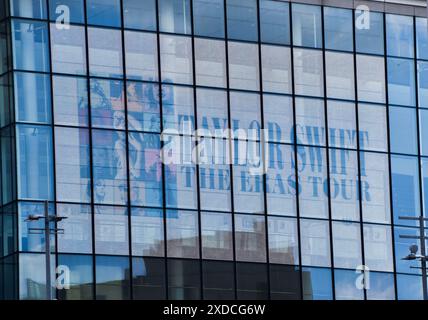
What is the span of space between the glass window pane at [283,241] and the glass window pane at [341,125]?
12.2ft

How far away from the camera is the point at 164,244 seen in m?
41.0

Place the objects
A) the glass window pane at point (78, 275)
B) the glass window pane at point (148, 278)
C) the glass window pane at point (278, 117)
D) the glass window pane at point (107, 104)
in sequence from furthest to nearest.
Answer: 1. the glass window pane at point (278, 117)
2. the glass window pane at point (107, 104)
3. the glass window pane at point (148, 278)
4. the glass window pane at point (78, 275)

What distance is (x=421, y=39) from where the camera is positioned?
46.3 m

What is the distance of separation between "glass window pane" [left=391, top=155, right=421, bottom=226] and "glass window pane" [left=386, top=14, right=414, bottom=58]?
404 centimetres

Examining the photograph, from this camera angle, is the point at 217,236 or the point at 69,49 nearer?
the point at 69,49

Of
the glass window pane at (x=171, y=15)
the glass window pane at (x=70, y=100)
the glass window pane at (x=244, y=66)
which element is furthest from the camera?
the glass window pane at (x=244, y=66)


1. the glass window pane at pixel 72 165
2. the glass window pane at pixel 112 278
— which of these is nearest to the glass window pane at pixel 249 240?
the glass window pane at pixel 112 278

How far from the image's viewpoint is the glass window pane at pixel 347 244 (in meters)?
43.7

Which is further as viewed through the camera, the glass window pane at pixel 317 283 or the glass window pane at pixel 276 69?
the glass window pane at pixel 276 69

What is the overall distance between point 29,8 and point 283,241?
12.2 meters

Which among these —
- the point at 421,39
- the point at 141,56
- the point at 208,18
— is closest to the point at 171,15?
the point at 208,18

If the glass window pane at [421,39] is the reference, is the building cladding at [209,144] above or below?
below

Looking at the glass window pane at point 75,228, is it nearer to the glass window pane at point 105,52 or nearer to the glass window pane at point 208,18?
the glass window pane at point 105,52

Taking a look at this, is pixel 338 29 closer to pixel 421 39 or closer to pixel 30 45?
pixel 421 39
